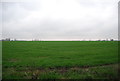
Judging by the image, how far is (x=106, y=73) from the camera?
275 inches

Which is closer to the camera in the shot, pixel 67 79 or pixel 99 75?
pixel 67 79

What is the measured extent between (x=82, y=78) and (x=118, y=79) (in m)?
1.57

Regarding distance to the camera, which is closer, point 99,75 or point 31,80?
point 31,80

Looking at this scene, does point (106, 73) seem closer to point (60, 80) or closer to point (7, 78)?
point (60, 80)

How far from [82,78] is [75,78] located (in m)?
0.31

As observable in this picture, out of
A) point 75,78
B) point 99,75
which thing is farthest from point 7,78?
point 99,75

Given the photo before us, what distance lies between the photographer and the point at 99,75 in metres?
6.74

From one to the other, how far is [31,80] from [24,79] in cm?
33

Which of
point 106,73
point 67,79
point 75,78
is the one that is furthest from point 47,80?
point 106,73

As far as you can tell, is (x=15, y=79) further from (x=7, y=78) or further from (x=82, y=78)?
(x=82, y=78)

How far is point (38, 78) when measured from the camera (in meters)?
6.21

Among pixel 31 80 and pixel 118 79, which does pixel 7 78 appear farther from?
pixel 118 79

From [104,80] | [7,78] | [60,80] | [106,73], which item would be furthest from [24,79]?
[106,73]

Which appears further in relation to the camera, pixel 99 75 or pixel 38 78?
pixel 99 75
